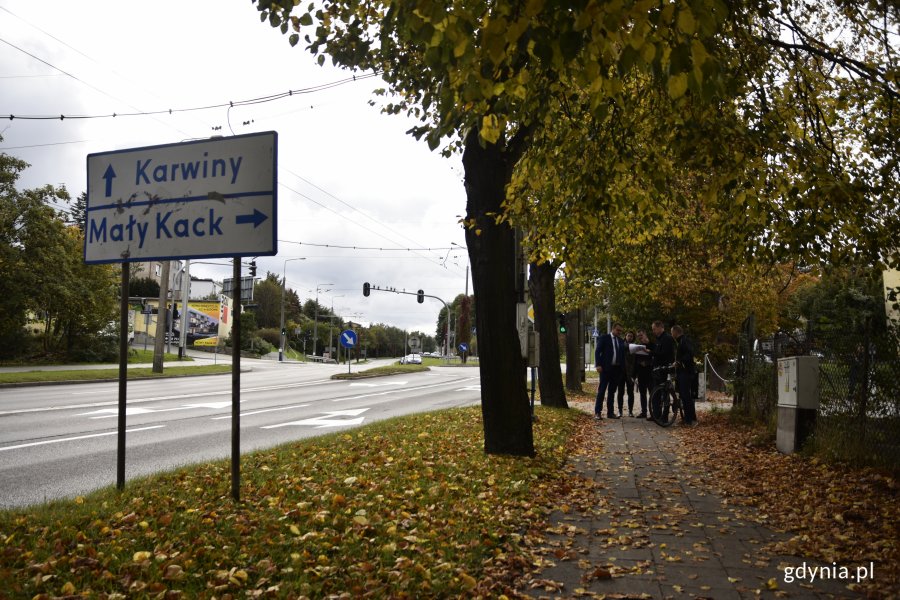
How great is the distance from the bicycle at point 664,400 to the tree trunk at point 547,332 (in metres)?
2.86

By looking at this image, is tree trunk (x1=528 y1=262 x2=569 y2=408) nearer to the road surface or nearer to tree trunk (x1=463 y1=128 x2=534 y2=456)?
the road surface

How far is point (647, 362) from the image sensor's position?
1477cm

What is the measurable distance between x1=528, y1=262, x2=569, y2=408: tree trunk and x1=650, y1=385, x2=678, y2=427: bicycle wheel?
2.86 metres

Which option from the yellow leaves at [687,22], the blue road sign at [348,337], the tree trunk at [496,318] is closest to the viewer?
the yellow leaves at [687,22]

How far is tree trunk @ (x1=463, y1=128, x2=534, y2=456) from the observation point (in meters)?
8.34

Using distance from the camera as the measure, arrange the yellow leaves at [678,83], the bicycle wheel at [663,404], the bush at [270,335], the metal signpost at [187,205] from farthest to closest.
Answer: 1. the bush at [270,335]
2. the bicycle wheel at [663,404]
3. the metal signpost at [187,205]
4. the yellow leaves at [678,83]

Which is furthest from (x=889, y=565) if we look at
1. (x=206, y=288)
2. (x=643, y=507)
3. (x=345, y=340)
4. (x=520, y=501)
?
(x=206, y=288)

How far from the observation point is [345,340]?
32406 millimetres

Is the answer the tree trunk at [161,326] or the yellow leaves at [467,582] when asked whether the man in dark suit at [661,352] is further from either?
the tree trunk at [161,326]

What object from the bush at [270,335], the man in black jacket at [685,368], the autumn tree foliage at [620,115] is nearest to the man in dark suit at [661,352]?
the man in black jacket at [685,368]

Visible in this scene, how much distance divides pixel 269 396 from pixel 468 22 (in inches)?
698

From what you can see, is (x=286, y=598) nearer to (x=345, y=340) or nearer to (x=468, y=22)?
(x=468, y=22)

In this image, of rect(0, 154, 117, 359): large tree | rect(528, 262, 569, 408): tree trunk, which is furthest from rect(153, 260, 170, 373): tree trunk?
rect(528, 262, 569, 408): tree trunk

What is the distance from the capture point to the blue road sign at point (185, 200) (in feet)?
18.2
